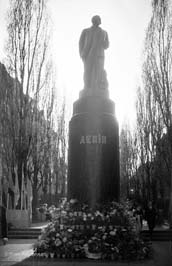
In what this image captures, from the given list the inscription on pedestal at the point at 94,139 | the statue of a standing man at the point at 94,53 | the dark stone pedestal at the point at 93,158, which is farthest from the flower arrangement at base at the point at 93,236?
the statue of a standing man at the point at 94,53

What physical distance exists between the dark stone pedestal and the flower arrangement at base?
23.0 inches

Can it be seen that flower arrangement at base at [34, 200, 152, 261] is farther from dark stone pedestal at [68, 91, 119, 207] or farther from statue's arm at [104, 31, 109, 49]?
statue's arm at [104, 31, 109, 49]

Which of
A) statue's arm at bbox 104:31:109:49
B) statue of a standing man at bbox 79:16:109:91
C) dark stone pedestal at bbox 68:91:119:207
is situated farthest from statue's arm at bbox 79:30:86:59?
dark stone pedestal at bbox 68:91:119:207

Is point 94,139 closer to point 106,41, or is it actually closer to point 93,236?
point 93,236

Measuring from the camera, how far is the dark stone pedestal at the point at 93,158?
7.82m

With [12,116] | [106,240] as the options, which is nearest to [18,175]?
[12,116]

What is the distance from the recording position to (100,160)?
7941 mm

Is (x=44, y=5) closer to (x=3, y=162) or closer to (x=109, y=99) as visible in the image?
(x=3, y=162)

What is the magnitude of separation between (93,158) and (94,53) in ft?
10.0

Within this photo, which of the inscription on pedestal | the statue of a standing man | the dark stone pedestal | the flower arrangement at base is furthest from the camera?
the statue of a standing man

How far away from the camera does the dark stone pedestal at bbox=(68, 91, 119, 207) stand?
782 cm

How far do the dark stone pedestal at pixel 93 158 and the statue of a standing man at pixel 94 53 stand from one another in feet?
3.55

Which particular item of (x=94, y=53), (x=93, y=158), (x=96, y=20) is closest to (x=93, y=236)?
(x=93, y=158)

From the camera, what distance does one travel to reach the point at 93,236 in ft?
21.7
